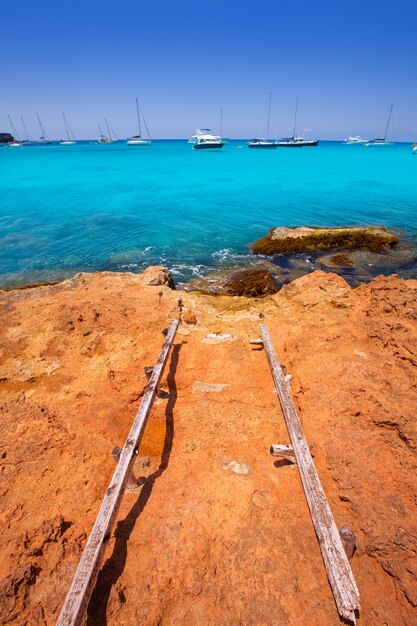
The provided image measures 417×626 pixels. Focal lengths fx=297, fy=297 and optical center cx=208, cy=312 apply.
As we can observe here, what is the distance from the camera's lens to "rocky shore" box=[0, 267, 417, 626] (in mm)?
3650

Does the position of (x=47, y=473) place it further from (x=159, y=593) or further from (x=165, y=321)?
(x=165, y=321)

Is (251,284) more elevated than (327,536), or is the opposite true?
(327,536)

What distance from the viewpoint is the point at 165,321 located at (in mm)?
9562

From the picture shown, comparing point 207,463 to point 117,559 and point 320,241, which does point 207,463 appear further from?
point 320,241

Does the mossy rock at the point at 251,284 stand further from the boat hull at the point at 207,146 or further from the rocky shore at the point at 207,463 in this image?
the boat hull at the point at 207,146

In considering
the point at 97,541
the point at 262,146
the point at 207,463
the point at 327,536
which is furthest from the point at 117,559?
the point at 262,146

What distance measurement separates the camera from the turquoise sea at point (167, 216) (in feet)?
68.4

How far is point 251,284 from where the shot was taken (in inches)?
642

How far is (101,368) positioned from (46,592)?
4.63 meters

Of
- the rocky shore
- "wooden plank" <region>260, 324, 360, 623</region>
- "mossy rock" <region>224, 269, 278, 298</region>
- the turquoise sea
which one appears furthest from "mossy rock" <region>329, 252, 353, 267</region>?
"wooden plank" <region>260, 324, 360, 623</region>

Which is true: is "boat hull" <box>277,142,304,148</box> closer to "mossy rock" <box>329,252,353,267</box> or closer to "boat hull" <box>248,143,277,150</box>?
"boat hull" <box>248,143,277,150</box>

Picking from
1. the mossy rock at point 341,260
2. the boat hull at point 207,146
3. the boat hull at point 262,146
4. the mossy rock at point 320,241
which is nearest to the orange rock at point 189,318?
the mossy rock at point 320,241

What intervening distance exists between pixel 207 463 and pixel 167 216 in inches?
1174

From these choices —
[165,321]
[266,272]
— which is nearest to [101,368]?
[165,321]
